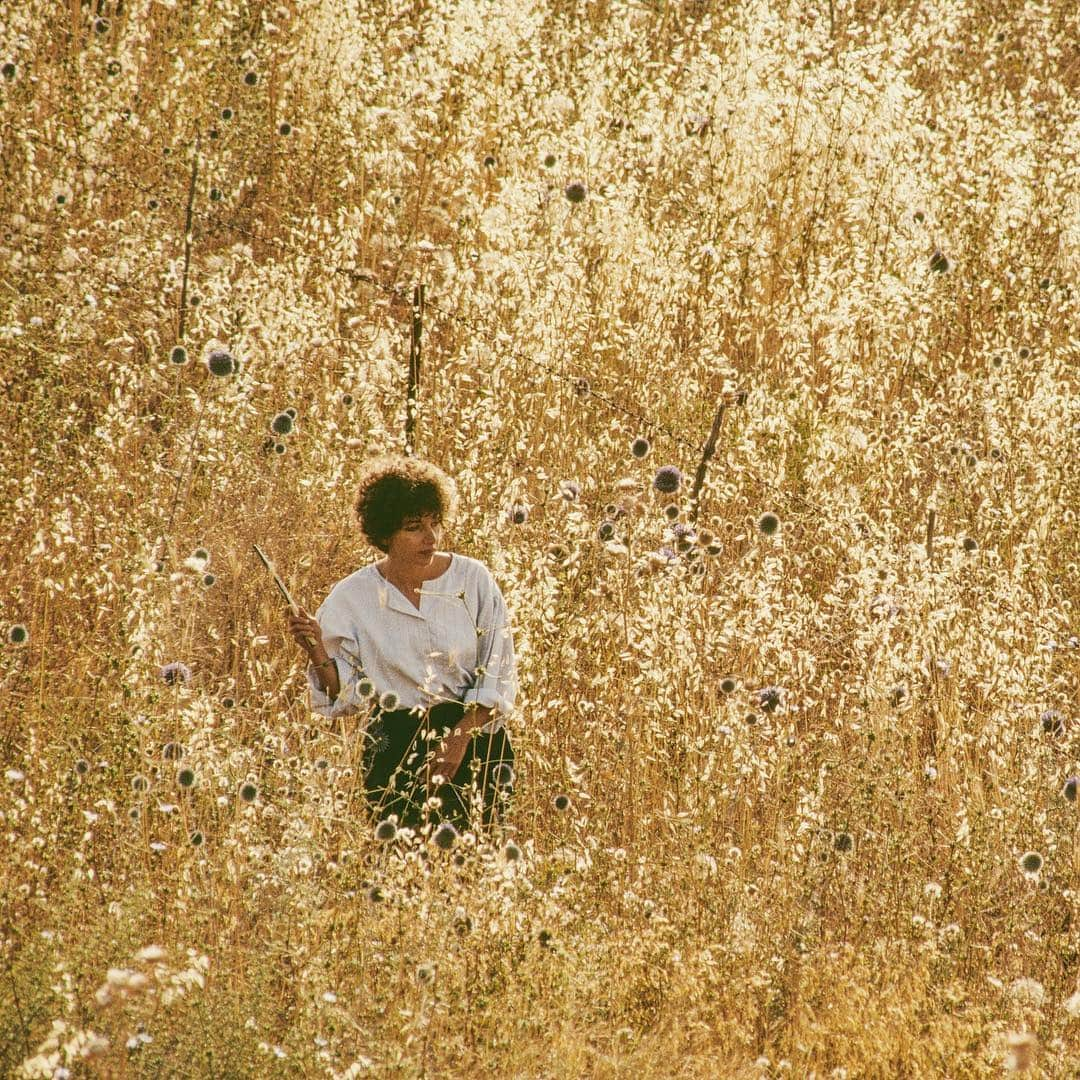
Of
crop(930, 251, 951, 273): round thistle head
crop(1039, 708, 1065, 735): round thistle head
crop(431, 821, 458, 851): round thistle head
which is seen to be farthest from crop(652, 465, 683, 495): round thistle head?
crop(930, 251, 951, 273): round thistle head

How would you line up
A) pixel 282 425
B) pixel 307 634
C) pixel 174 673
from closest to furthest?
pixel 174 673
pixel 307 634
pixel 282 425

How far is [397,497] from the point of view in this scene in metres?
3.78

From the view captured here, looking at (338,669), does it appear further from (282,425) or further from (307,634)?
(282,425)

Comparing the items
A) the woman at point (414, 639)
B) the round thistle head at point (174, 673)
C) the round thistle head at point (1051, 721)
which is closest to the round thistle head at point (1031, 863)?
the round thistle head at point (1051, 721)

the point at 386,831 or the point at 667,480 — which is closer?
the point at 386,831

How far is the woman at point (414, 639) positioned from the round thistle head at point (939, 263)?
2649 millimetres

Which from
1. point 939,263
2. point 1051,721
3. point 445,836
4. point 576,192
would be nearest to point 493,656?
point 445,836

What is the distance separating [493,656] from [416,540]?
366mm

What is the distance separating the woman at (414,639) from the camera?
3688 mm

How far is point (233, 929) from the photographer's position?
9.41ft

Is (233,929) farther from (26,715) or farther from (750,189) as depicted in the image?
(750,189)

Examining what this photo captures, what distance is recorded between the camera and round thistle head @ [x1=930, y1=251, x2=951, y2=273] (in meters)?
5.58

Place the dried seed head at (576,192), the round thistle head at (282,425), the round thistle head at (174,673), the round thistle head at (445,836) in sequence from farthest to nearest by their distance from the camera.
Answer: the dried seed head at (576,192), the round thistle head at (282,425), the round thistle head at (174,673), the round thistle head at (445,836)

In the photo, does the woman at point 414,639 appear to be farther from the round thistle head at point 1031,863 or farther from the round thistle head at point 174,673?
the round thistle head at point 1031,863
